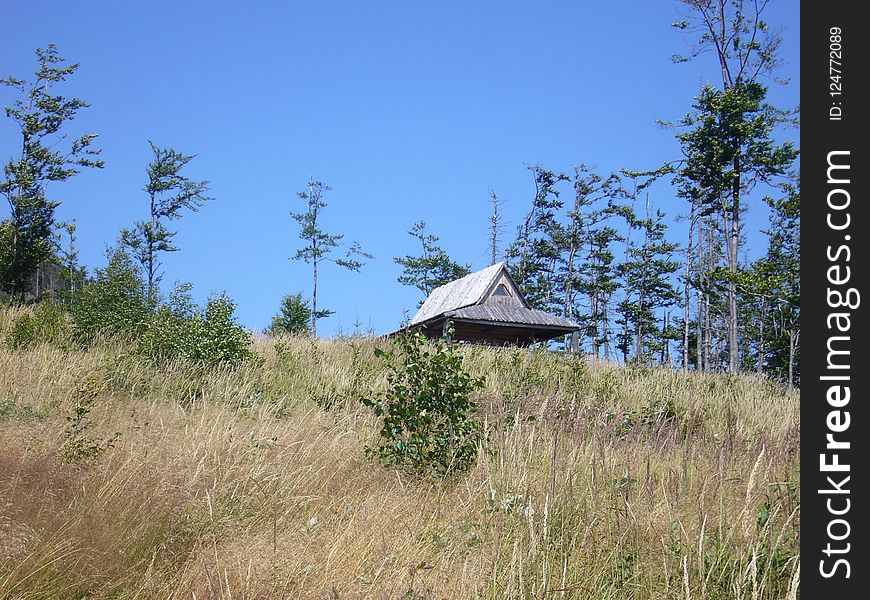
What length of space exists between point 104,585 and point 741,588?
3.14 meters

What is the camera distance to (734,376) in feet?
47.1

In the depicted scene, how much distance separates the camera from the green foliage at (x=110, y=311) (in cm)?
1231

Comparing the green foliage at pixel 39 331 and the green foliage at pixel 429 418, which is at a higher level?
the green foliage at pixel 39 331

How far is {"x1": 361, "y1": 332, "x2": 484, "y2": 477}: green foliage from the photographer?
5281mm

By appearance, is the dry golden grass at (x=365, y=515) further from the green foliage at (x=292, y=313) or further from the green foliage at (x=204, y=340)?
the green foliage at (x=292, y=313)

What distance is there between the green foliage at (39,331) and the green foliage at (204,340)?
182 centimetres

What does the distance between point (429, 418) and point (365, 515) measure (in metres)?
1.37

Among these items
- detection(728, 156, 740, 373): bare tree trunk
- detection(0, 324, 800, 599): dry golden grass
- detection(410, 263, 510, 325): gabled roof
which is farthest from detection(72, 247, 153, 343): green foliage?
detection(728, 156, 740, 373): bare tree trunk

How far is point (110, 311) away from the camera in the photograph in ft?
42.0

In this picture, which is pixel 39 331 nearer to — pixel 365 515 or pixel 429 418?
pixel 429 418
